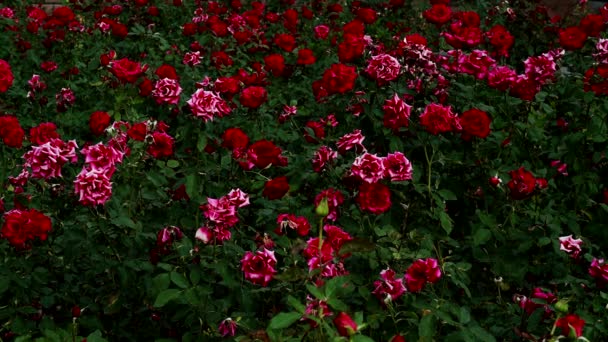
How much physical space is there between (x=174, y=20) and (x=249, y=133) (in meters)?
2.88

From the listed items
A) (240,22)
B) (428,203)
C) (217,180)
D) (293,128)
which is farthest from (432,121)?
(240,22)

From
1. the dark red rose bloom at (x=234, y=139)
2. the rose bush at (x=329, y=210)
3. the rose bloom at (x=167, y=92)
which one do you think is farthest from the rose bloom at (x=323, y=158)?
the rose bloom at (x=167, y=92)

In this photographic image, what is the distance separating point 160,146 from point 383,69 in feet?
2.90

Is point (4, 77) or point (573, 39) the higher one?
point (573, 39)

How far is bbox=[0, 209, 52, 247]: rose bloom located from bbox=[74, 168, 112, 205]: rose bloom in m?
0.17

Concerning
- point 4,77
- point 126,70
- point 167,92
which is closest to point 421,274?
point 167,92

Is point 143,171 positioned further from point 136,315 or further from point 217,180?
point 136,315

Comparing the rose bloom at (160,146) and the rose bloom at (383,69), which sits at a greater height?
the rose bloom at (383,69)

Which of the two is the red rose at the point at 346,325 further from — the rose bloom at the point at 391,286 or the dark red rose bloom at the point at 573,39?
the dark red rose bloom at the point at 573,39

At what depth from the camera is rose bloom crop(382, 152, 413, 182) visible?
213 centimetres

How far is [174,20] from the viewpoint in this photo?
Answer: 5.78m

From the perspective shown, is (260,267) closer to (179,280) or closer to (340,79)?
(179,280)

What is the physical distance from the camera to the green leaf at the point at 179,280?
6.64 ft

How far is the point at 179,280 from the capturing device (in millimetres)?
A: 2033
